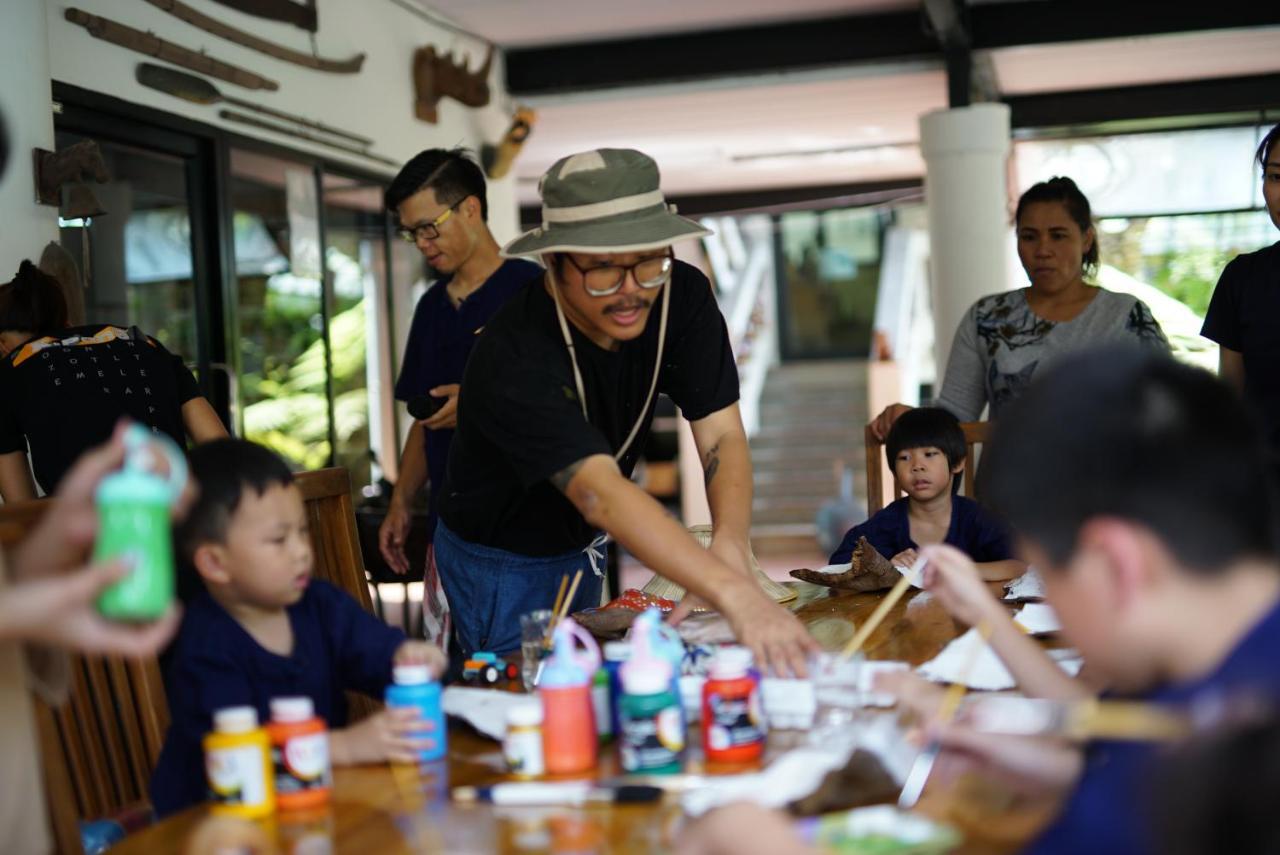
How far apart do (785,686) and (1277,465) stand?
136cm

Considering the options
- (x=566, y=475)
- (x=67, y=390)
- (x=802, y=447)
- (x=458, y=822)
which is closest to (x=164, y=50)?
(x=67, y=390)

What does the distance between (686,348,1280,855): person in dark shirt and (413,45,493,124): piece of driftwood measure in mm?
6159

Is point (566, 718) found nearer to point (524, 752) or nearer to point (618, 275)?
point (524, 752)

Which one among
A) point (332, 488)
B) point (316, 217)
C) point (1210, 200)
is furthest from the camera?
point (1210, 200)

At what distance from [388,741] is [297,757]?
16 centimetres

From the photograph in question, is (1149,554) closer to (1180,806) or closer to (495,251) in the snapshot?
(1180,806)

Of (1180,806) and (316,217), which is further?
(316,217)

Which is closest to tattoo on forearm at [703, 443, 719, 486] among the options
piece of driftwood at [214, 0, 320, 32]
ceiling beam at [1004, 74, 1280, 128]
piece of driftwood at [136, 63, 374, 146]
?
piece of driftwood at [136, 63, 374, 146]

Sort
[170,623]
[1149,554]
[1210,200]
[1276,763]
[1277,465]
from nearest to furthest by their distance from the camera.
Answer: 1. [1276,763]
2. [1149,554]
3. [170,623]
4. [1277,465]
5. [1210,200]

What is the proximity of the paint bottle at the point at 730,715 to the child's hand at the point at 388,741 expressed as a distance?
320mm

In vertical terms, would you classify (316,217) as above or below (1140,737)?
above

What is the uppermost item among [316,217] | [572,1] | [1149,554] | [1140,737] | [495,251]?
[572,1]

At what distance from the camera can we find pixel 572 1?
6809 mm

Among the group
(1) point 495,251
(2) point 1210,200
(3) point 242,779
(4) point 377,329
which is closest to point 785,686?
(3) point 242,779
